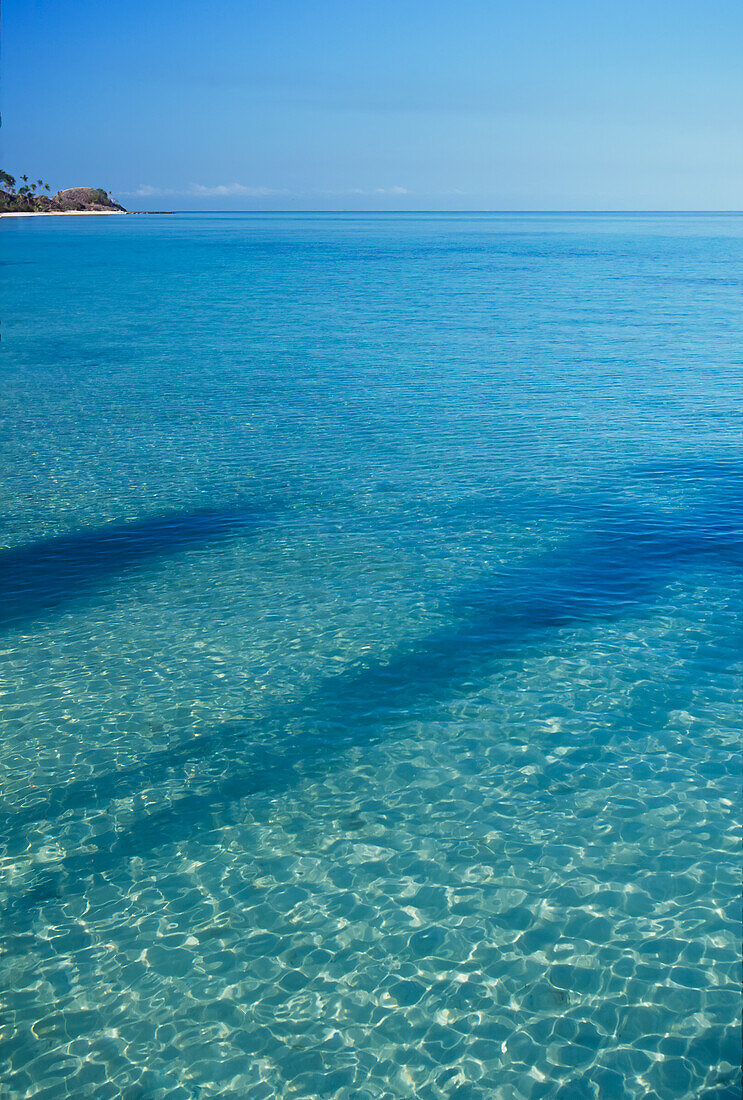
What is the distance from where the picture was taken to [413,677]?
1305 cm

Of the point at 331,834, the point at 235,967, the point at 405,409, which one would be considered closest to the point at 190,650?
the point at 331,834

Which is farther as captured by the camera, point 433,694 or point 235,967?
point 433,694

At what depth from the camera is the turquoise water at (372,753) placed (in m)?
7.68

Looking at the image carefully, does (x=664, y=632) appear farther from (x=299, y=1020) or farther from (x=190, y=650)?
(x=299, y=1020)

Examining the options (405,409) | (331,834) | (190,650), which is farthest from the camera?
(405,409)

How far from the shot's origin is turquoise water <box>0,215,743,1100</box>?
7680 millimetres

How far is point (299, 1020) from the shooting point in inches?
306

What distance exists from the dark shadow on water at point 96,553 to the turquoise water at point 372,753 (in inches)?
3.3

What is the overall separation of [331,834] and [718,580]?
9.29 m

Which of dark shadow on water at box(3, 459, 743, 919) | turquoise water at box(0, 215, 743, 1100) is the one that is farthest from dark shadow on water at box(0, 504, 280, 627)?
dark shadow on water at box(3, 459, 743, 919)

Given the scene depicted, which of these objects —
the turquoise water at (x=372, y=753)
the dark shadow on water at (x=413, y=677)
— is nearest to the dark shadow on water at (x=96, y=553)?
the turquoise water at (x=372, y=753)

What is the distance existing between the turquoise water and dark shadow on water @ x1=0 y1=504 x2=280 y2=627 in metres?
0.08

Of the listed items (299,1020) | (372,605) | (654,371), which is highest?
(654,371)

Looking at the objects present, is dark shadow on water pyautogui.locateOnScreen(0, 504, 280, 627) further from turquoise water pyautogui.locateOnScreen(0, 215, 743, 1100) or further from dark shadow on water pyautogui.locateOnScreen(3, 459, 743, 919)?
dark shadow on water pyautogui.locateOnScreen(3, 459, 743, 919)
